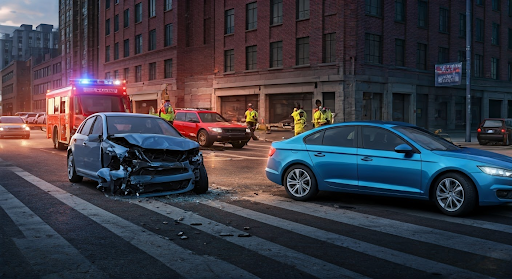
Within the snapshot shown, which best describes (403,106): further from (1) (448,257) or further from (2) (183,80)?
(1) (448,257)

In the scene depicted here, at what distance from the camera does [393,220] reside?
6.88 metres

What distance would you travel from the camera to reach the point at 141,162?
825cm

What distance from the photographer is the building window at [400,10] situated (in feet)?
110

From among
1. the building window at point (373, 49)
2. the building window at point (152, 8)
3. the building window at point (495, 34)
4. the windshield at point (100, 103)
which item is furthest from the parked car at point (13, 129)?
the building window at point (495, 34)

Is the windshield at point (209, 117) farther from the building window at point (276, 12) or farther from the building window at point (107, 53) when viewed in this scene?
the building window at point (107, 53)

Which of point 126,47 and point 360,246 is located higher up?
point 126,47

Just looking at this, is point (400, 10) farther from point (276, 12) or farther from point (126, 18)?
point (126, 18)

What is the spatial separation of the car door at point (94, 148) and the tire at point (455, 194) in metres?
5.72

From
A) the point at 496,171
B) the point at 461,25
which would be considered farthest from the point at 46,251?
the point at 461,25

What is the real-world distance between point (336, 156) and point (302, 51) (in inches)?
1035

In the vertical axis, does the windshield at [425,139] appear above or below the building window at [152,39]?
below

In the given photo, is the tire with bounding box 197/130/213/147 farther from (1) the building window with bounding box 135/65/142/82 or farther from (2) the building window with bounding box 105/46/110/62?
(2) the building window with bounding box 105/46/110/62

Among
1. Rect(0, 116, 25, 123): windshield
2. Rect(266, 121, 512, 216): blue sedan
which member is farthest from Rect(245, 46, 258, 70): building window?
Rect(266, 121, 512, 216): blue sedan

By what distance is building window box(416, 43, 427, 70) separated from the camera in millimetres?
35188
